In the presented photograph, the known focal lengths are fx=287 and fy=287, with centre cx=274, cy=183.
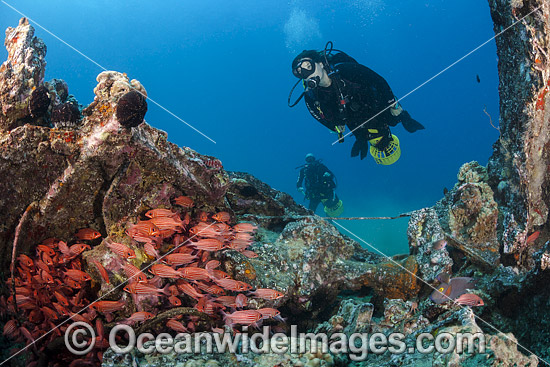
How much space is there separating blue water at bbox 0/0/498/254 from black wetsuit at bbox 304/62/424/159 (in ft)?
183

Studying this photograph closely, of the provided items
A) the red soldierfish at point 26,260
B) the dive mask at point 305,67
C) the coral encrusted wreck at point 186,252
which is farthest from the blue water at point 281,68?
the red soldierfish at point 26,260

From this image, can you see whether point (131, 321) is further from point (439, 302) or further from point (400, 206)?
point (400, 206)

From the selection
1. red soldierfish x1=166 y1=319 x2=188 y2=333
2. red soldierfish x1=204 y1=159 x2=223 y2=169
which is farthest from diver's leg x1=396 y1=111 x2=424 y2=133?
red soldierfish x1=166 y1=319 x2=188 y2=333

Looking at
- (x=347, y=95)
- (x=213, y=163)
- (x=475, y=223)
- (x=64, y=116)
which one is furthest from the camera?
(x=347, y=95)

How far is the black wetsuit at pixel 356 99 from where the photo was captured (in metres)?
6.21

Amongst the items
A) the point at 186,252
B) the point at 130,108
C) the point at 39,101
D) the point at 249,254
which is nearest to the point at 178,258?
the point at 186,252

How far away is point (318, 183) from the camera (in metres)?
14.5

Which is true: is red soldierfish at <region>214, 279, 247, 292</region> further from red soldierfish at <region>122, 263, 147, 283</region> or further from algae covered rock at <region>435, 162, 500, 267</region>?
algae covered rock at <region>435, 162, 500, 267</region>

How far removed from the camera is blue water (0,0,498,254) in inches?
3132

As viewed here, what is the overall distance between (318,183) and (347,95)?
27.8ft

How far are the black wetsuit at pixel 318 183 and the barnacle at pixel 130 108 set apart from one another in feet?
38.4

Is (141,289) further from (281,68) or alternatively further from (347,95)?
(281,68)

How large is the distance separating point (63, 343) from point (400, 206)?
6092 centimetres

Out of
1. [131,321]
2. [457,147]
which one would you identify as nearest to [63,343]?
[131,321]
